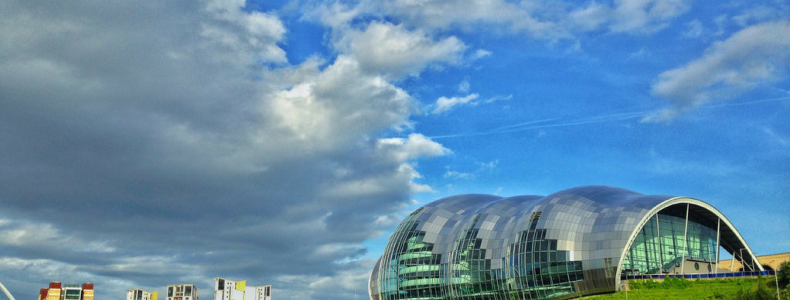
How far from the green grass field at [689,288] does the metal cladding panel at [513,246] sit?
11.4ft

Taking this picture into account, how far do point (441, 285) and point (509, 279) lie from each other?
51.8ft

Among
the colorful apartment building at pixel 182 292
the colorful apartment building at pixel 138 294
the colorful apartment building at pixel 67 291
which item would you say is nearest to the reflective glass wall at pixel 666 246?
the colorful apartment building at pixel 182 292

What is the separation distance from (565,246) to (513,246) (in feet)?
31.9

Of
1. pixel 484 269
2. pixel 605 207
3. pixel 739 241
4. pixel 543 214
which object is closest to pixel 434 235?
pixel 484 269

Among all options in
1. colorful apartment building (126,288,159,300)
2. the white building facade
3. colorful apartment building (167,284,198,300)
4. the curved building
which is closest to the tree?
the curved building

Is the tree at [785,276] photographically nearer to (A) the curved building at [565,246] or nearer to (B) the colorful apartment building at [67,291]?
(A) the curved building at [565,246]

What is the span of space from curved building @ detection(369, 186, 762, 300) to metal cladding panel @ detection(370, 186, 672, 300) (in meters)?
0.14

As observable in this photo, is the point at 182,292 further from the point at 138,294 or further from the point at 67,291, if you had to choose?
the point at 67,291

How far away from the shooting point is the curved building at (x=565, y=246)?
8794 cm

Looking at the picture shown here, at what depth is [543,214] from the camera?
96.1m

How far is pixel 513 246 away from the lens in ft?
323

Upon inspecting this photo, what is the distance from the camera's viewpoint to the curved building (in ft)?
289

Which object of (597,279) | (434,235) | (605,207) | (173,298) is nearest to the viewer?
(597,279)

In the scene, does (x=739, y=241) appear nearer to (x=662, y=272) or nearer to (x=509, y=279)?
(x=662, y=272)
